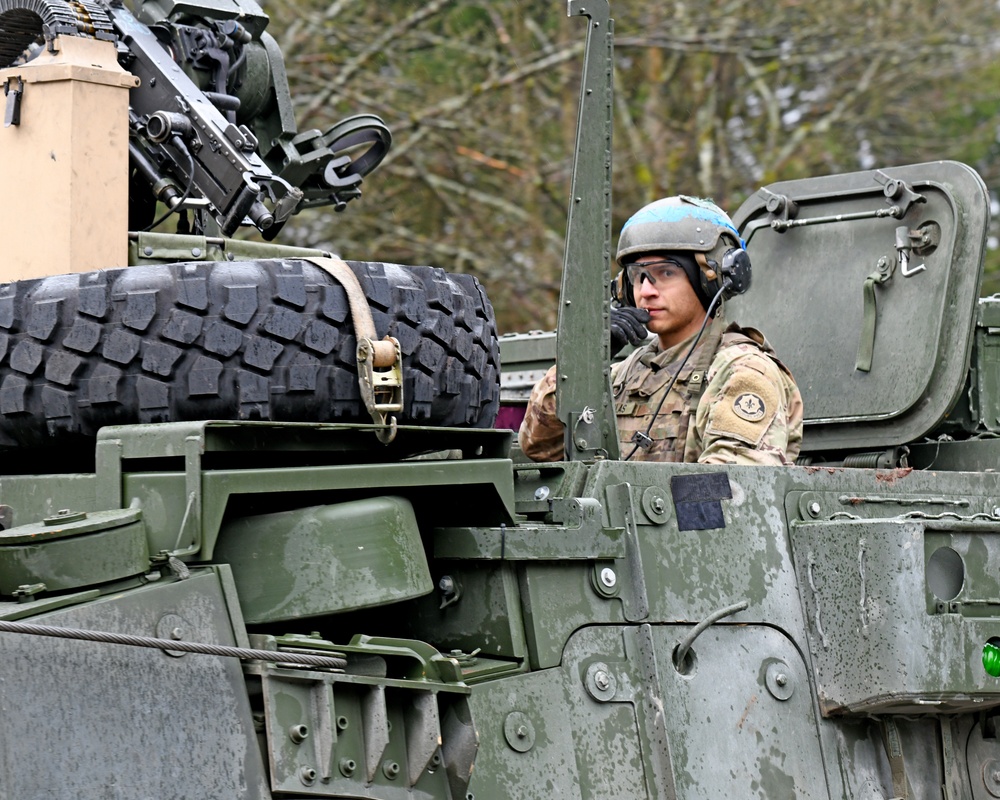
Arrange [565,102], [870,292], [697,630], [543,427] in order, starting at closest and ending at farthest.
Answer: [697,630], [543,427], [870,292], [565,102]

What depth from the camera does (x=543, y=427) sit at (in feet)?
16.1

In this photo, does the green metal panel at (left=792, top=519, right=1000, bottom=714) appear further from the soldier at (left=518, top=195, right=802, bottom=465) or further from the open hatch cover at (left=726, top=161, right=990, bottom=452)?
the open hatch cover at (left=726, top=161, right=990, bottom=452)

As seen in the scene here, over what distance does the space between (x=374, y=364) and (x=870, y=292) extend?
2.52 m

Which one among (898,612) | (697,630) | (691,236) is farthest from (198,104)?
(898,612)

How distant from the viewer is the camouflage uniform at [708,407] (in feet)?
15.0

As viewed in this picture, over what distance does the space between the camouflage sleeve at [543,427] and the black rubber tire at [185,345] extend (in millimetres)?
1231

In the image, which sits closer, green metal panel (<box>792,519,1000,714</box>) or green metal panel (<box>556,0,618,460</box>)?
green metal panel (<box>792,519,1000,714</box>)

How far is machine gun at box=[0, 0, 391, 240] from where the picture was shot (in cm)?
476

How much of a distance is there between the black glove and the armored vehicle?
55 cm

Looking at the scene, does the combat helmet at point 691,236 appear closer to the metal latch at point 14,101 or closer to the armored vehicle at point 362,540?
the armored vehicle at point 362,540

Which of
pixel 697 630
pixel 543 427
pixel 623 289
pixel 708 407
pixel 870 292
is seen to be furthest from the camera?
pixel 870 292

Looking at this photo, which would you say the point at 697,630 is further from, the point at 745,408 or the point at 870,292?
the point at 870,292

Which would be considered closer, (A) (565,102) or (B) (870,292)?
(B) (870,292)

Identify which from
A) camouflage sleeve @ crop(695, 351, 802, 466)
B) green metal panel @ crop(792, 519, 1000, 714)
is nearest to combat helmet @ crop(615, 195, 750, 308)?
camouflage sleeve @ crop(695, 351, 802, 466)
